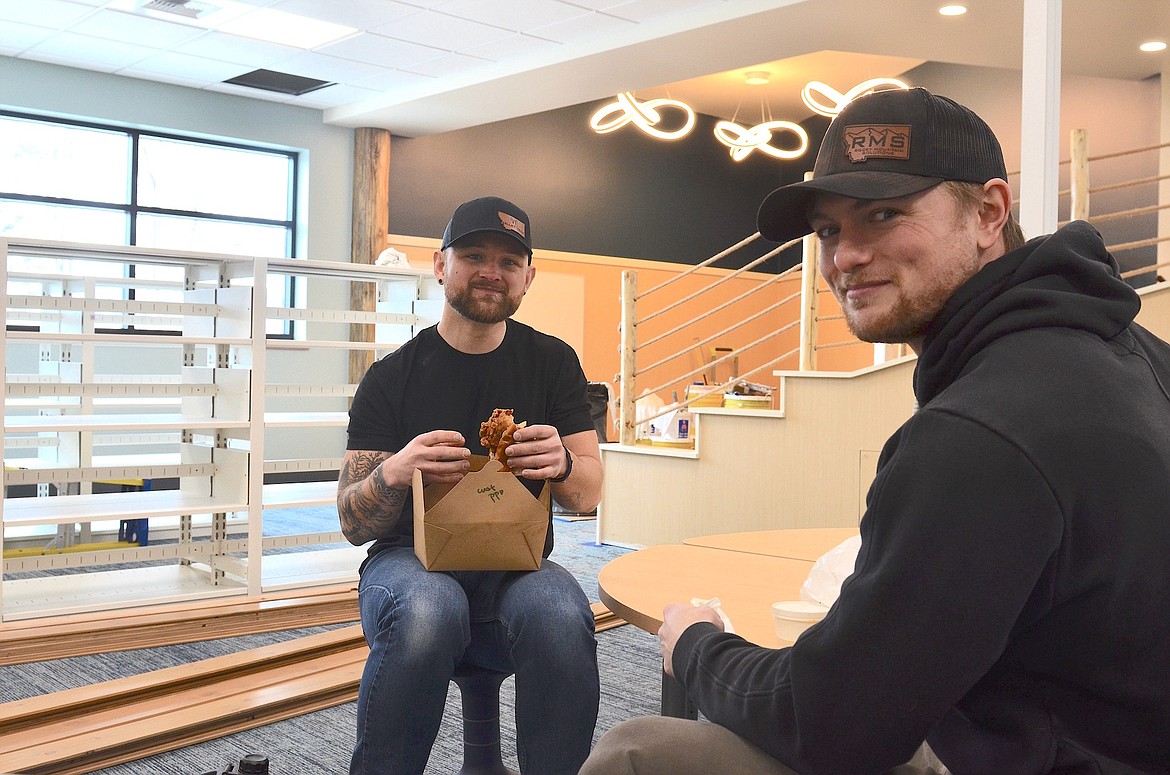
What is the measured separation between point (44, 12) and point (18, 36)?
0.72 meters

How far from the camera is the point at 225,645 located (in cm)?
388

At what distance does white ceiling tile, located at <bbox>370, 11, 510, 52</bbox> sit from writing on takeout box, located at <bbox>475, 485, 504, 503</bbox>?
522cm

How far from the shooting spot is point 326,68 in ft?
25.3

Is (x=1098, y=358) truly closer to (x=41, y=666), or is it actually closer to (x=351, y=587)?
(x=41, y=666)

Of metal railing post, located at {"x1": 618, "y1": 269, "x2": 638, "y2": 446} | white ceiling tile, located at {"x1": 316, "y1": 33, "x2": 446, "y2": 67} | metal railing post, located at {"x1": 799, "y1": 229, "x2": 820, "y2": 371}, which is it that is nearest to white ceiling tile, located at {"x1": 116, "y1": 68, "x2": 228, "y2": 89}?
white ceiling tile, located at {"x1": 316, "y1": 33, "x2": 446, "y2": 67}

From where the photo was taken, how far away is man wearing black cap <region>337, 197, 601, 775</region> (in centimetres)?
184

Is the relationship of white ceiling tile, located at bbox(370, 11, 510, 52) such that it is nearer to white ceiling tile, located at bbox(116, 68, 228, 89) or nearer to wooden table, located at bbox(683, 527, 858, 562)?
white ceiling tile, located at bbox(116, 68, 228, 89)

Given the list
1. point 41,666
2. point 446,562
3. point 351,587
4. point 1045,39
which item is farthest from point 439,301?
point 446,562

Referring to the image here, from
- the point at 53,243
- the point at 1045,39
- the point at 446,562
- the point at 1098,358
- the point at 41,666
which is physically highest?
the point at 1045,39

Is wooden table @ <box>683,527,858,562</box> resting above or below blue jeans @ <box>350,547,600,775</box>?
above

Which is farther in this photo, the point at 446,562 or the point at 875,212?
the point at 446,562

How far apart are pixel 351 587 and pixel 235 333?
1.22 metres

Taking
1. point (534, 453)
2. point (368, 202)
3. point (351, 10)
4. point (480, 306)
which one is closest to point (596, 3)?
point (351, 10)

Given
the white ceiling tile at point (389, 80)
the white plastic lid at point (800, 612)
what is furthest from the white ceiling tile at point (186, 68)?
the white plastic lid at point (800, 612)
